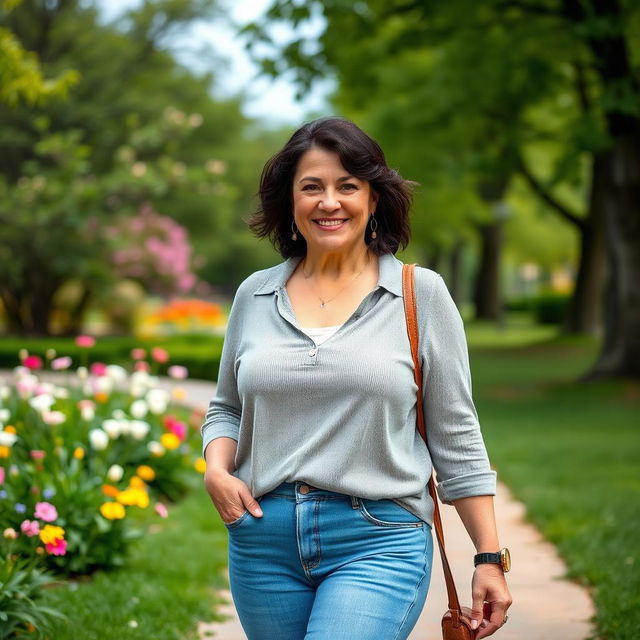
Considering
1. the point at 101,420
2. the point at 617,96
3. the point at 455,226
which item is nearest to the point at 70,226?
the point at 617,96

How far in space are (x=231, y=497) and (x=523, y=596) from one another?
2716 mm

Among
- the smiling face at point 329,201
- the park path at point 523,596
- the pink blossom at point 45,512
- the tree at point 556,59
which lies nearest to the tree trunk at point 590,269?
the tree at point 556,59

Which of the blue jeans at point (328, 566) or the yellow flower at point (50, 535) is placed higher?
the blue jeans at point (328, 566)

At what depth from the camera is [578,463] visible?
8.88 metres

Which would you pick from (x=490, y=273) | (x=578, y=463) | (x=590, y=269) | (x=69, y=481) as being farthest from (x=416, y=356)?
(x=490, y=273)

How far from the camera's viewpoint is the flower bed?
4004mm

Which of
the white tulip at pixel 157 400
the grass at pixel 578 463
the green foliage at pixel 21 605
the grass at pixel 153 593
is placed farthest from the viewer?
the white tulip at pixel 157 400

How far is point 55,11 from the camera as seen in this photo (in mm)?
22844

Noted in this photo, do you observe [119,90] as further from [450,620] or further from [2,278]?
[450,620]

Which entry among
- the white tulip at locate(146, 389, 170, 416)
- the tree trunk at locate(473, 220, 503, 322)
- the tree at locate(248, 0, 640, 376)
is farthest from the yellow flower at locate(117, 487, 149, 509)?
the tree trunk at locate(473, 220, 503, 322)

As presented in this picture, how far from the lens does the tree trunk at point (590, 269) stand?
23.1 metres

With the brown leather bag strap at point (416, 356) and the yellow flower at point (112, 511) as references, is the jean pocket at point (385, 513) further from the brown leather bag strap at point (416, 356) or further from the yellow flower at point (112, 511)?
the yellow flower at point (112, 511)

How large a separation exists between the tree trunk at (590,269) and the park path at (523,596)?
16992 mm

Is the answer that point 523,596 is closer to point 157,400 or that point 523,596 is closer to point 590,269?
point 157,400
